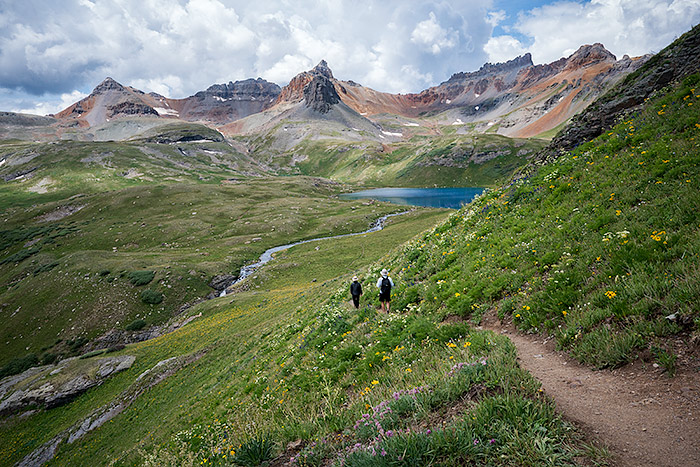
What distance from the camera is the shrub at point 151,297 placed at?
5412 cm

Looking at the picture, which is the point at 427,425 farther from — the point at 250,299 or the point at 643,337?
the point at 250,299

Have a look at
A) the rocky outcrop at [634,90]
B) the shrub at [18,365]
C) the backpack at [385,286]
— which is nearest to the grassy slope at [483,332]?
the backpack at [385,286]

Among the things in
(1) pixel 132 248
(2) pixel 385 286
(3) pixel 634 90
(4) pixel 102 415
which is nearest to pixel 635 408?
(2) pixel 385 286

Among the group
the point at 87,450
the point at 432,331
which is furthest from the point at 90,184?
the point at 432,331

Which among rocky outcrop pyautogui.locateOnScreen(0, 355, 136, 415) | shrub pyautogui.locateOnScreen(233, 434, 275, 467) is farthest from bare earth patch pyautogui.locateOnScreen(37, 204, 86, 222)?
shrub pyautogui.locateOnScreen(233, 434, 275, 467)

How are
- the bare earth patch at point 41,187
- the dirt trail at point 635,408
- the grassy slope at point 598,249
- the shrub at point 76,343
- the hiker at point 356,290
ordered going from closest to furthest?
the dirt trail at point 635,408 → the grassy slope at point 598,249 → the hiker at point 356,290 → the shrub at point 76,343 → the bare earth patch at point 41,187

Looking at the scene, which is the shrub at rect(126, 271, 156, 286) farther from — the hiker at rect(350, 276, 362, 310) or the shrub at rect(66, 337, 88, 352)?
the hiker at rect(350, 276, 362, 310)

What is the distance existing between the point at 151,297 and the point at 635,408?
66353 millimetres

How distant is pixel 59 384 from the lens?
32656 millimetres

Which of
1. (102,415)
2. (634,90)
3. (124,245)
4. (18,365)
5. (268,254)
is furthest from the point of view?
(124,245)

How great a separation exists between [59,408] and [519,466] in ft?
151

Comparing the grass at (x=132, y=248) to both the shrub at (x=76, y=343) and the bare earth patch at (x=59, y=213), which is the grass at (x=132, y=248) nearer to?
the shrub at (x=76, y=343)

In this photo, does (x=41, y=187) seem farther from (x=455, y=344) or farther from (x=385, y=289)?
(x=455, y=344)

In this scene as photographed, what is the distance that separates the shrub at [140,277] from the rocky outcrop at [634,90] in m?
69.4
